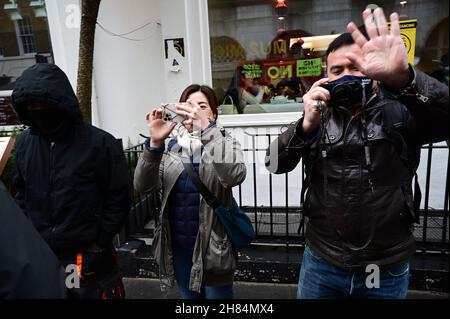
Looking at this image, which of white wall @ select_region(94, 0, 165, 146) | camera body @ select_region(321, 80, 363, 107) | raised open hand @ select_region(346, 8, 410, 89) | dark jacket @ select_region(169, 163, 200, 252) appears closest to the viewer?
raised open hand @ select_region(346, 8, 410, 89)

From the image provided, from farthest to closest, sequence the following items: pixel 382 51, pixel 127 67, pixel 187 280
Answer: pixel 127 67
pixel 187 280
pixel 382 51

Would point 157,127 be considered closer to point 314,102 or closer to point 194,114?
point 194,114

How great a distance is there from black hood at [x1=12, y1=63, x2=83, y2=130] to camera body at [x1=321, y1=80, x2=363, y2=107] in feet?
4.59

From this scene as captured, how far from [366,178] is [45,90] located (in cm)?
170

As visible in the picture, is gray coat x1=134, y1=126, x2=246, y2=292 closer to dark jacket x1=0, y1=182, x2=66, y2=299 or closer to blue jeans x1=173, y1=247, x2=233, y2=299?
blue jeans x1=173, y1=247, x2=233, y2=299

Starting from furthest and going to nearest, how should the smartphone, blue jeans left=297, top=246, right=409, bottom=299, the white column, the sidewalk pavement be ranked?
the white column → the sidewalk pavement → the smartphone → blue jeans left=297, top=246, right=409, bottom=299

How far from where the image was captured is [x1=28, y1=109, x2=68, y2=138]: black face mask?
6.07 feet

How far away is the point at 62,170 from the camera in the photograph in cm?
184

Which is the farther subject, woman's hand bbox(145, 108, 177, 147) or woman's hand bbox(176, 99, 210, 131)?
woman's hand bbox(145, 108, 177, 147)

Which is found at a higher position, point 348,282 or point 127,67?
point 127,67

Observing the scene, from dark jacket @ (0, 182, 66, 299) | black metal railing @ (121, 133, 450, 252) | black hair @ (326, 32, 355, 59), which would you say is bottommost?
black metal railing @ (121, 133, 450, 252)

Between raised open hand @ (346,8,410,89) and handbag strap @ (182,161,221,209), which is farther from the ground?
raised open hand @ (346,8,410,89)

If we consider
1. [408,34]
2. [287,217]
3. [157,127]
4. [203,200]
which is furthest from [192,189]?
[408,34]

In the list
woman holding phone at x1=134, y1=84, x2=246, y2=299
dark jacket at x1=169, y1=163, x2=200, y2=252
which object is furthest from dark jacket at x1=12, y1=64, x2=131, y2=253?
dark jacket at x1=169, y1=163, x2=200, y2=252
